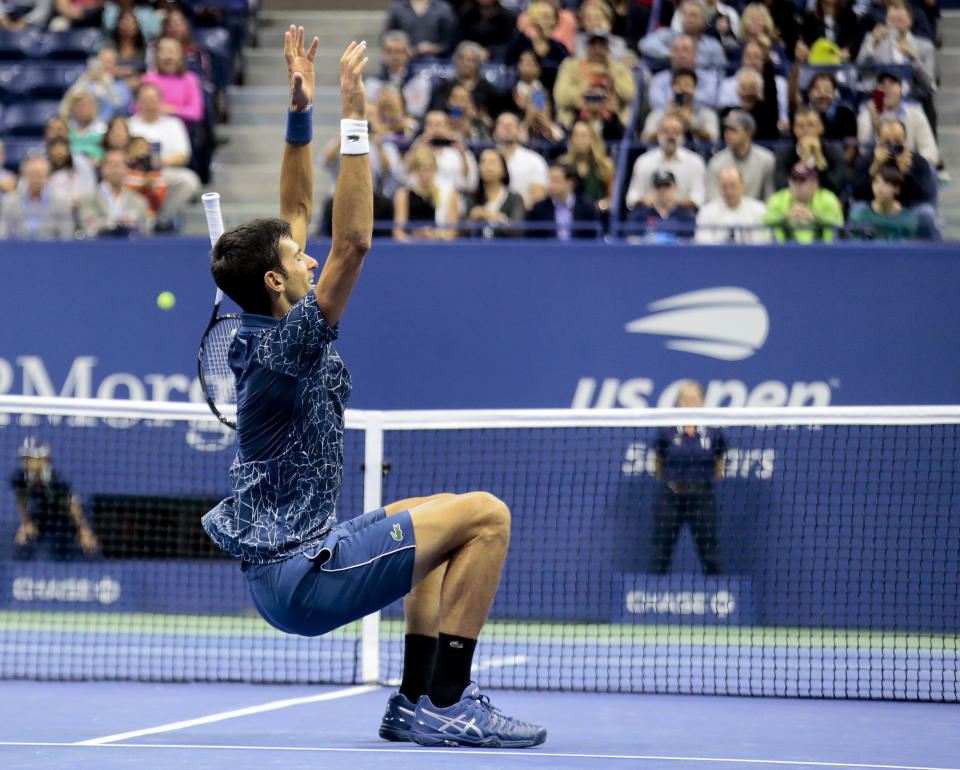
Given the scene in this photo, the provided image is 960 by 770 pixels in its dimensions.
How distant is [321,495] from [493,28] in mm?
9687

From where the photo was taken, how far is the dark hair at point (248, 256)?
496 centimetres

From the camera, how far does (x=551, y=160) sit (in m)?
12.3

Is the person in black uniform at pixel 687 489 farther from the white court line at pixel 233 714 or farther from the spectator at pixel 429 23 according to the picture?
the spectator at pixel 429 23

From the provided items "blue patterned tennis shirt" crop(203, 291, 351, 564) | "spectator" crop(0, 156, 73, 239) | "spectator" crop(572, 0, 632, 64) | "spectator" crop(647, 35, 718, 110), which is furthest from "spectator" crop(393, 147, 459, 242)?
"blue patterned tennis shirt" crop(203, 291, 351, 564)

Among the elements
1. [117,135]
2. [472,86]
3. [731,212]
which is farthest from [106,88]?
[731,212]

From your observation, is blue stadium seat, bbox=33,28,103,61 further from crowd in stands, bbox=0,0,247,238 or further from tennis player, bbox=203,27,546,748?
tennis player, bbox=203,27,546,748

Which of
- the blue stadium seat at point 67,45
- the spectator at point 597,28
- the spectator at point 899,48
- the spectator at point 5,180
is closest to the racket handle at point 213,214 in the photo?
the spectator at point 5,180

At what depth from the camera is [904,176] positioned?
10883mm

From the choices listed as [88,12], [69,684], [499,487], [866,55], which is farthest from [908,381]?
[88,12]

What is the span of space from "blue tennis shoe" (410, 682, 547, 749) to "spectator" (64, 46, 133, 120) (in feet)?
30.4

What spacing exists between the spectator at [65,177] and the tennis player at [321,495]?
734cm

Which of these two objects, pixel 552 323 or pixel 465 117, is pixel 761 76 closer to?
pixel 465 117

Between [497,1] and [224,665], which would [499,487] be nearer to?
[224,665]

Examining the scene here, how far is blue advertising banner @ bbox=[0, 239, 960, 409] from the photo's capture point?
34.0 ft
